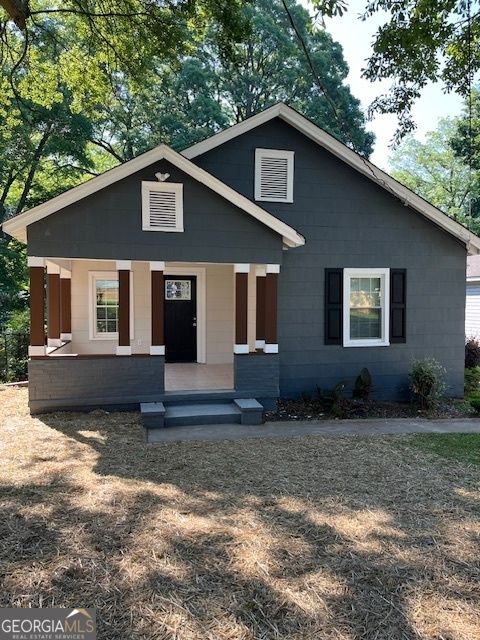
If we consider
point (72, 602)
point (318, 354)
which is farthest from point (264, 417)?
point (72, 602)

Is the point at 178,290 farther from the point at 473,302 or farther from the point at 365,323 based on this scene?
the point at 473,302

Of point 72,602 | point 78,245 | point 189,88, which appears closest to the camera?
point 72,602

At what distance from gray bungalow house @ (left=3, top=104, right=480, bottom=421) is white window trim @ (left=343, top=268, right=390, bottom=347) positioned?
3cm

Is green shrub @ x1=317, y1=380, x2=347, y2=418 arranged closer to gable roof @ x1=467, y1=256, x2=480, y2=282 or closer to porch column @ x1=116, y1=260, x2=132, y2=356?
porch column @ x1=116, y1=260, x2=132, y2=356

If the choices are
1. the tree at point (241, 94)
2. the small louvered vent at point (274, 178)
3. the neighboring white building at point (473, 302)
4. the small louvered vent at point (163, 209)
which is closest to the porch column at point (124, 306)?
the small louvered vent at point (163, 209)

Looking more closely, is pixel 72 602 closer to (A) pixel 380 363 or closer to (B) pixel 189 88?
(A) pixel 380 363

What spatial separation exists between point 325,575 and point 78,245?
6.29 meters

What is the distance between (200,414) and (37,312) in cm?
324

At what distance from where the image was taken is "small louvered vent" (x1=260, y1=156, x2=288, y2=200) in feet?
30.6

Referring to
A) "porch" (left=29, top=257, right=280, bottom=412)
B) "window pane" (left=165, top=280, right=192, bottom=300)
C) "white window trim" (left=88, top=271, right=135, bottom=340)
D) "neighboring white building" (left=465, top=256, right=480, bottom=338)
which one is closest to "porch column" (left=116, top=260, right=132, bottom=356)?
"porch" (left=29, top=257, right=280, bottom=412)

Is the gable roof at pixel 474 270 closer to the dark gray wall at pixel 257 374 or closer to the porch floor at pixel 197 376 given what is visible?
the porch floor at pixel 197 376

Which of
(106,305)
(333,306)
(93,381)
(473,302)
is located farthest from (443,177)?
(93,381)

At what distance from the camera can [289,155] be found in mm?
9359

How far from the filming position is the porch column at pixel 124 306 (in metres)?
7.88
